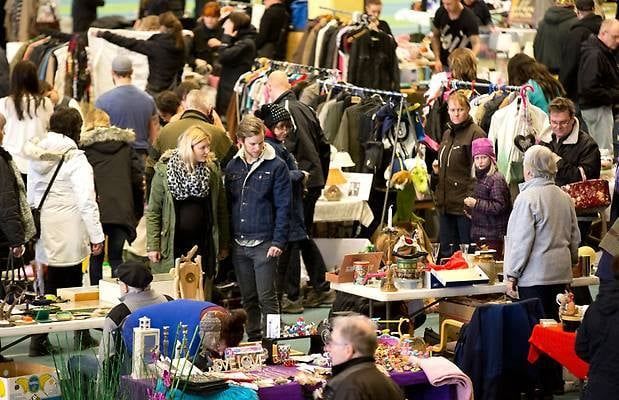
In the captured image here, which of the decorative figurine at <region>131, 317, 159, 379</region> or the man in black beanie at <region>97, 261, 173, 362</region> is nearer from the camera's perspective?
the decorative figurine at <region>131, 317, 159, 379</region>

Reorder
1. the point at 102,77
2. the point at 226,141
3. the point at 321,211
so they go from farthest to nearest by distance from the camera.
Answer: the point at 102,77 < the point at 321,211 < the point at 226,141

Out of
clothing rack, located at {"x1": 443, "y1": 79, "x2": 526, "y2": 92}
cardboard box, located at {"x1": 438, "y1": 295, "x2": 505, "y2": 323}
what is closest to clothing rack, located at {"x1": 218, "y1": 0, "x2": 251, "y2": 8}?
clothing rack, located at {"x1": 443, "y1": 79, "x2": 526, "y2": 92}

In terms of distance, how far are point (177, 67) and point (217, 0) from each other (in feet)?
7.61

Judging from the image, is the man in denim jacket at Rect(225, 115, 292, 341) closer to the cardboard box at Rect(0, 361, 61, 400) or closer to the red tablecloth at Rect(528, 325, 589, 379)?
the red tablecloth at Rect(528, 325, 589, 379)

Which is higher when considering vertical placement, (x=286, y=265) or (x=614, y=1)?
(x=614, y=1)

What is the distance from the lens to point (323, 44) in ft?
48.9

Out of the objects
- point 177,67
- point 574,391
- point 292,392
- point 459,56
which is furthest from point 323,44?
point 292,392

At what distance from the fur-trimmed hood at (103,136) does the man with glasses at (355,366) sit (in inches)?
186

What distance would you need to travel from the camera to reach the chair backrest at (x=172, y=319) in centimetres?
791

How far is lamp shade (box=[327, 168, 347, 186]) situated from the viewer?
12445 mm

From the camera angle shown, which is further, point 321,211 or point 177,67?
point 177,67

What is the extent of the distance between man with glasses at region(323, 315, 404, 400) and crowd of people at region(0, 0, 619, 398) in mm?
1647

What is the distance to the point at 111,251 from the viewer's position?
1112cm

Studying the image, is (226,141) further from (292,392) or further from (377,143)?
(292,392)
